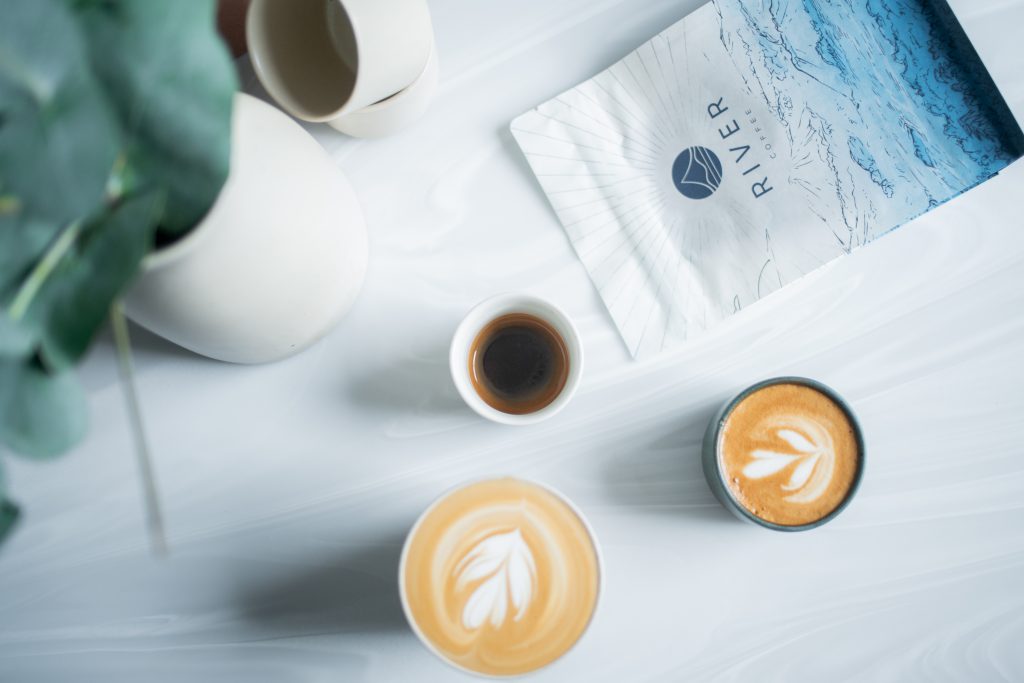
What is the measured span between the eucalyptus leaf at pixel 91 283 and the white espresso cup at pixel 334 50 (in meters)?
0.24

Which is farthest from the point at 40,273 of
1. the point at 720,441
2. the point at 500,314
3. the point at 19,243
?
the point at 720,441

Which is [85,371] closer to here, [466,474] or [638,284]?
[466,474]

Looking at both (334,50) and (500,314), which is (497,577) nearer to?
(500,314)

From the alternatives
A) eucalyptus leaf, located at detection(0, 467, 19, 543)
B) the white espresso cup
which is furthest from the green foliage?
the white espresso cup

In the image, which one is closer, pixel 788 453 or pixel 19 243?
pixel 19 243

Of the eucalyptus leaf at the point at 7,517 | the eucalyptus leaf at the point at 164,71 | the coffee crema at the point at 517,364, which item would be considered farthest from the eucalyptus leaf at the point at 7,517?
the coffee crema at the point at 517,364

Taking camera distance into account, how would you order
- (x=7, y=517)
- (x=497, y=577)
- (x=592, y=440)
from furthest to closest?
1. (x=592, y=440)
2. (x=497, y=577)
3. (x=7, y=517)

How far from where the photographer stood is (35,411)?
0.32 metres

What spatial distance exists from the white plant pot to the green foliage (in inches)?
3.0

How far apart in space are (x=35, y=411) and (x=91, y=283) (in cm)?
7

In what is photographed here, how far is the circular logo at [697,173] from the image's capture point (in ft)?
2.11

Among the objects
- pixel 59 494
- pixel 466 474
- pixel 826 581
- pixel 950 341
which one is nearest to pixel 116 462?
pixel 59 494

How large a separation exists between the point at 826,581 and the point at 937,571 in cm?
10

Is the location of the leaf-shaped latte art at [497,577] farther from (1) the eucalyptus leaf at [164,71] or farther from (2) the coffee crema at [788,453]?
(1) the eucalyptus leaf at [164,71]
